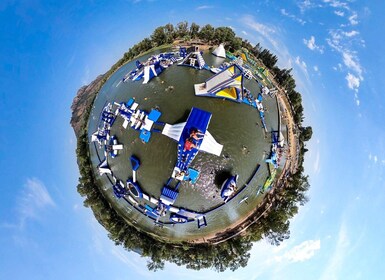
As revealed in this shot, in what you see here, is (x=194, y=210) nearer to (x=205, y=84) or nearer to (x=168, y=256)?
(x=168, y=256)

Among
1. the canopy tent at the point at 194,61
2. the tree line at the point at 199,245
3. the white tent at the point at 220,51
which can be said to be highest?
the white tent at the point at 220,51

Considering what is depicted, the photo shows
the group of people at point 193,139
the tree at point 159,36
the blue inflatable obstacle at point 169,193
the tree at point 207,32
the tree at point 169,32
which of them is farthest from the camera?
the tree at point 207,32

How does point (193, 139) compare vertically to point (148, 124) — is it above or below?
below

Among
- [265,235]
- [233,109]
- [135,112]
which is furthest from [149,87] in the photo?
[265,235]

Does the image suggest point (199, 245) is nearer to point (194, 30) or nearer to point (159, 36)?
point (159, 36)

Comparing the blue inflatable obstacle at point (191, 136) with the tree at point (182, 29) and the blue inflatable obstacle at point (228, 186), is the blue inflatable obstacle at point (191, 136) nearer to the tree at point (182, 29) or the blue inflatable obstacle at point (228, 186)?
the blue inflatable obstacle at point (228, 186)

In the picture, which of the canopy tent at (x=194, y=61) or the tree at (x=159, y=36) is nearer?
the canopy tent at (x=194, y=61)

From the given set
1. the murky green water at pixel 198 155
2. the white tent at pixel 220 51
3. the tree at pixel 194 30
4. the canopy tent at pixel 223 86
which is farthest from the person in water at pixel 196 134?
the tree at pixel 194 30

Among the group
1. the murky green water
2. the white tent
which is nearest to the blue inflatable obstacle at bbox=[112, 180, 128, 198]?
the murky green water

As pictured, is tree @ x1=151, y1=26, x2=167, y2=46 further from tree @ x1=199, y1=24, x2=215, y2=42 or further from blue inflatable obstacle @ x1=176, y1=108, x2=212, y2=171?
blue inflatable obstacle @ x1=176, y1=108, x2=212, y2=171

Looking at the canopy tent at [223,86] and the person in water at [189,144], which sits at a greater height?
the canopy tent at [223,86]

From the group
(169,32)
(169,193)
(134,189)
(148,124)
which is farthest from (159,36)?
(169,193)
